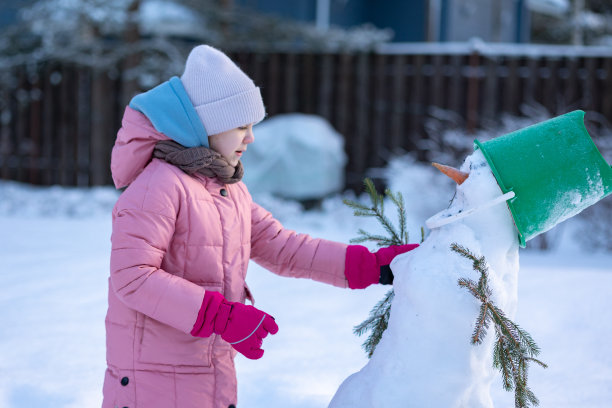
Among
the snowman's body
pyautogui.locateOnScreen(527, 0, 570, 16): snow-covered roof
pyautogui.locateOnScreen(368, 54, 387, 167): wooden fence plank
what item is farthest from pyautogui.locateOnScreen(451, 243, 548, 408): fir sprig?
pyautogui.locateOnScreen(527, 0, 570, 16): snow-covered roof

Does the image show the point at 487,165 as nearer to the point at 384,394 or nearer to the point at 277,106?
the point at 384,394

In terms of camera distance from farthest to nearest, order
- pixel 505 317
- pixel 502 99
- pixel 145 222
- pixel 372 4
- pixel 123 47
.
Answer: pixel 372 4 < pixel 123 47 < pixel 502 99 < pixel 145 222 < pixel 505 317

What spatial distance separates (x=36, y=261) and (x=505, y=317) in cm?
424

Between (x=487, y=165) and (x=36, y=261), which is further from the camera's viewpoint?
(x=36, y=261)

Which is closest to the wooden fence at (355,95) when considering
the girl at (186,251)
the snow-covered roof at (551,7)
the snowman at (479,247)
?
the snowman at (479,247)

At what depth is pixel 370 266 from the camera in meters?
2.13

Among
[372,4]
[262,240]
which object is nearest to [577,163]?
[262,240]

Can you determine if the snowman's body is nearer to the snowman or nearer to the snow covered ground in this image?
the snowman

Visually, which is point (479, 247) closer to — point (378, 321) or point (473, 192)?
point (473, 192)

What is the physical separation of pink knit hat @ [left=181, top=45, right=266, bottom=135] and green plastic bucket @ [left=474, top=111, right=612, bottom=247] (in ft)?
2.68

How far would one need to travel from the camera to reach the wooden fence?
8.33 m

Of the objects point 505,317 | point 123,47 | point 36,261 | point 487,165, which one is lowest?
point 36,261

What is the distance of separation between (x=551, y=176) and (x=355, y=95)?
7.79 metres

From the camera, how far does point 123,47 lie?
9.53 meters
